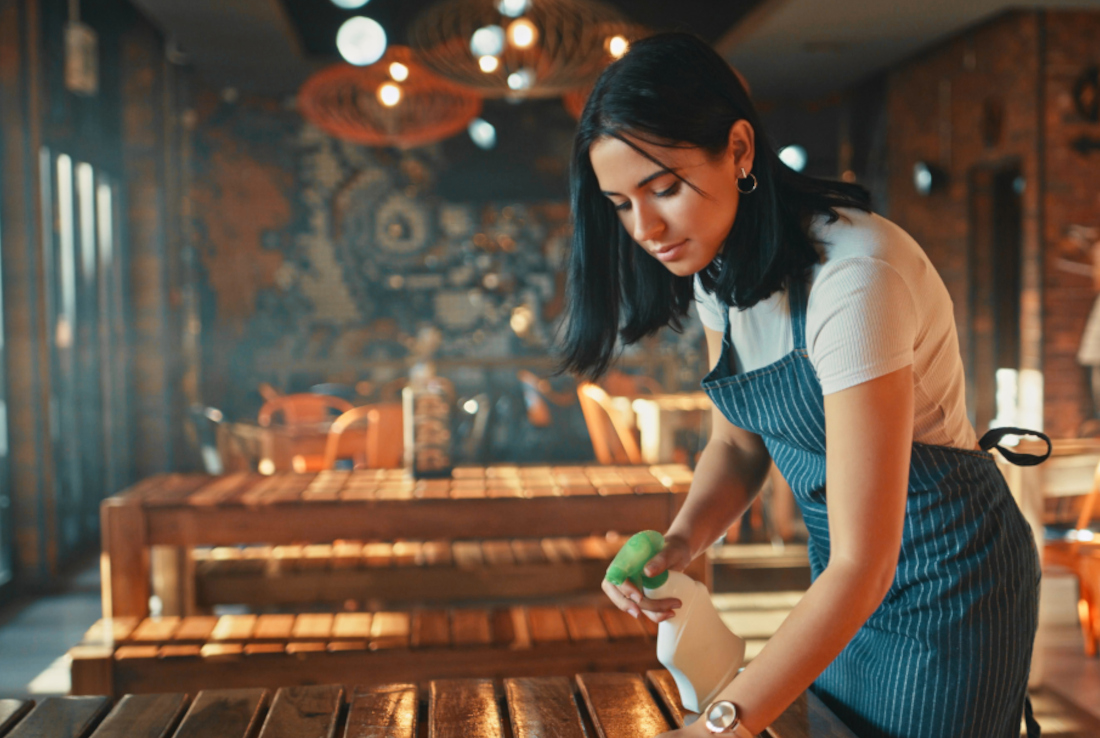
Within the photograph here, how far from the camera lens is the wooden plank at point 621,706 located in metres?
1.21

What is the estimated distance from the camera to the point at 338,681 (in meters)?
2.40

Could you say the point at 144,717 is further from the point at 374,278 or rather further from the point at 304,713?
the point at 374,278

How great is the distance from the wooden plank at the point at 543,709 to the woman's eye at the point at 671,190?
672 mm

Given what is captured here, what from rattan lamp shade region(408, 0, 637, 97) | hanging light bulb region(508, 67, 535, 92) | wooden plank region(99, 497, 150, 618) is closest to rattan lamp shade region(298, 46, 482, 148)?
rattan lamp shade region(408, 0, 637, 97)

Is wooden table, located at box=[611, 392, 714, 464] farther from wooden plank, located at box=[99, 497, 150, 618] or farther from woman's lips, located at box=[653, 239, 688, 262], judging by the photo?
woman's lips, located at box=[653, 239, 688, 262]

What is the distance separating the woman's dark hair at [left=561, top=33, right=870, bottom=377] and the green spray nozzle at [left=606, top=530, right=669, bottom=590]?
269mm

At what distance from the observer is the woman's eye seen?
3.46 feet

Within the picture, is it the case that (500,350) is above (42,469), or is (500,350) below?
above

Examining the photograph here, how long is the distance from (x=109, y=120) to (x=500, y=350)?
3.77 meters

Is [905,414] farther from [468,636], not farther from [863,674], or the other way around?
[468,636]

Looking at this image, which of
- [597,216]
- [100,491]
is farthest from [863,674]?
[100,491]

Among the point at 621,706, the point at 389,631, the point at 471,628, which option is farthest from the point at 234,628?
the point at 621,706

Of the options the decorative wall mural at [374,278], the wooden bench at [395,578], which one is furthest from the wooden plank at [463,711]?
the decorative wall mural at [374,278]

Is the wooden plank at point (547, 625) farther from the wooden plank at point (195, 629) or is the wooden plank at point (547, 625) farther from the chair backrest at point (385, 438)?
the chair backrest at point (385, 438)
